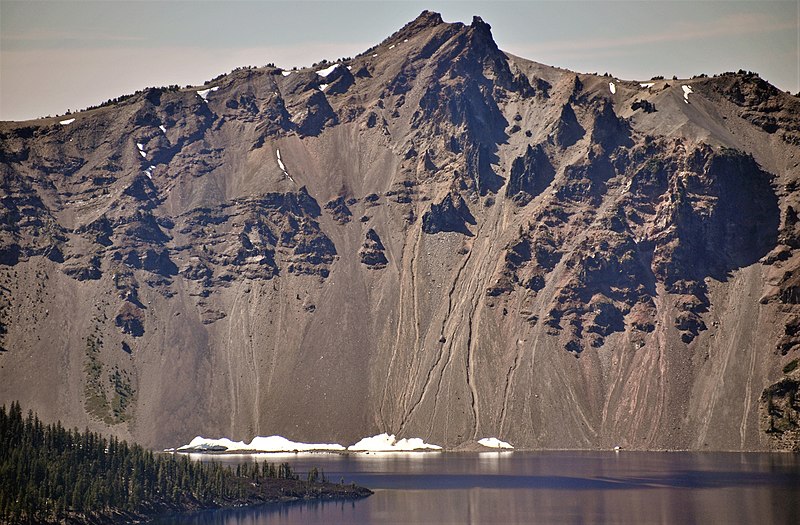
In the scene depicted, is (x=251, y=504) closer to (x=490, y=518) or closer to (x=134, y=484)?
(x=134, y=484)

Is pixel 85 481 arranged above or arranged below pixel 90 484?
above

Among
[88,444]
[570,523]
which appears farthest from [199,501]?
[570,523]

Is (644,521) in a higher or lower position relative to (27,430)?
lower

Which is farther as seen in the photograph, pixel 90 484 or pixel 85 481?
pixel 85 481

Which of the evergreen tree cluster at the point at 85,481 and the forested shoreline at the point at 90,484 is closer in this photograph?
the forested shoreline at the point at 90,484

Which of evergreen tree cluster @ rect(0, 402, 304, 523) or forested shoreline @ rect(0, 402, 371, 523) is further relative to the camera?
evergreen tree cluster @ rect(0, 402, 304, 523)
